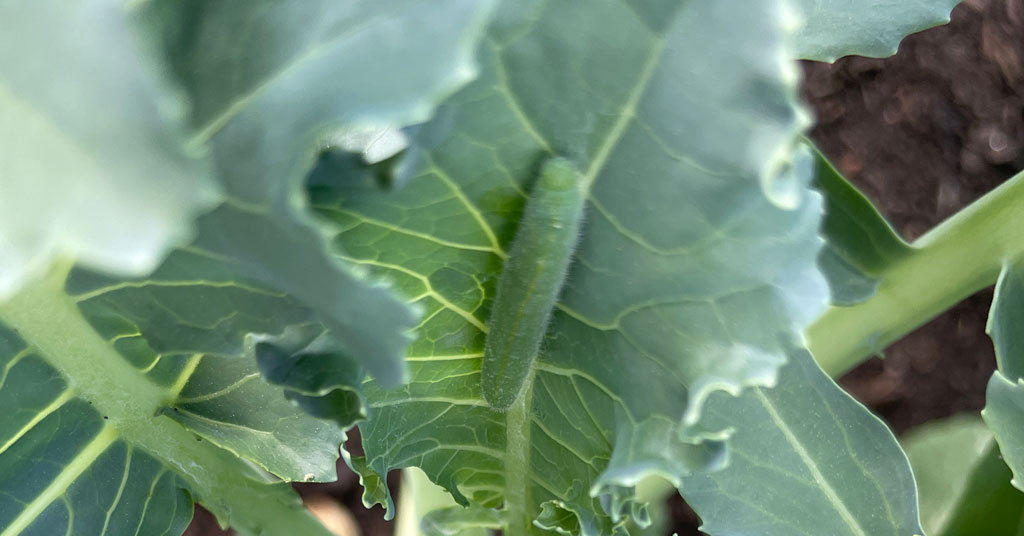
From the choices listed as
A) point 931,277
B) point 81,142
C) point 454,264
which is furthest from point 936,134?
point 81,142

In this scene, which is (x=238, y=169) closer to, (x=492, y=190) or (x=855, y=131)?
(x=492, y=190)

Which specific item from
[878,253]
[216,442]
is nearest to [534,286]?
[216,442]

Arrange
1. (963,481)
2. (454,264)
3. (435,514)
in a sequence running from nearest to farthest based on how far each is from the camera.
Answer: (454,264) < (435,514) < (963,481)

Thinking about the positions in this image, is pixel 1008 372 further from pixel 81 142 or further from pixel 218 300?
pixel 81 142

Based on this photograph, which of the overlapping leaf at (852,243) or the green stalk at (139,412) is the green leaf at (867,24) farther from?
the green stalk at (139,412)

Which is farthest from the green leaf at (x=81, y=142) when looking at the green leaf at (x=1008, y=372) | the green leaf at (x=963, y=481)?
the green leaf at (x=963, y=481)

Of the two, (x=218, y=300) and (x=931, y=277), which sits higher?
(x=218, y=300)

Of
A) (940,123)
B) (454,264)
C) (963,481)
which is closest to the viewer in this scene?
(454,264)

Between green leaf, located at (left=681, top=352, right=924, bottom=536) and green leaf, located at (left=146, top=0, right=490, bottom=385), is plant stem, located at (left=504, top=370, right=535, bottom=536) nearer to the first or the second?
green leaf, located at (left=681, top=352, right=924, bottom=536)
